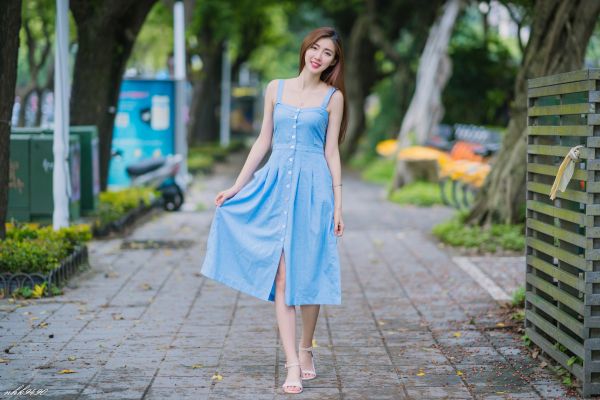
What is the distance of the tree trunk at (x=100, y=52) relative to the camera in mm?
13117

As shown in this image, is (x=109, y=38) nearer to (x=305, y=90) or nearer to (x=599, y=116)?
(x=305, y=90)

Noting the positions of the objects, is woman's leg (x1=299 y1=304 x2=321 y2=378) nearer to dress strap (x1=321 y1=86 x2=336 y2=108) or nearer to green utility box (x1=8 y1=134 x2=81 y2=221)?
dress strap (x1=321 y1=86 x2=336 y2=108)

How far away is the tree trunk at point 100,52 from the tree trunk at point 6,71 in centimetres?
467

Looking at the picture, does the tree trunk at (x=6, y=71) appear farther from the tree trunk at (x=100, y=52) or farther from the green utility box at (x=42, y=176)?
the tree trunk at (x=100, y=52)

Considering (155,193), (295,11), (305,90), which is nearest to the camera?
(305,90)

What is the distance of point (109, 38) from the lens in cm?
1339

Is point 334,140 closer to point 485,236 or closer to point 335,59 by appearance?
point 335,59

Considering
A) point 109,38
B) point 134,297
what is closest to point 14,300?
point 134,297

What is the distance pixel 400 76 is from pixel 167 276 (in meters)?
19.3

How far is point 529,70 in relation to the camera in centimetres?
1142

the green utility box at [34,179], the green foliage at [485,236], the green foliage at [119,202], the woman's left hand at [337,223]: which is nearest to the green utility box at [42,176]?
the green utility box at [34,179]

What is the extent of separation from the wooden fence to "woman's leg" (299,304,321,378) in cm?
139

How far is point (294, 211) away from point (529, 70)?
659 centimetres

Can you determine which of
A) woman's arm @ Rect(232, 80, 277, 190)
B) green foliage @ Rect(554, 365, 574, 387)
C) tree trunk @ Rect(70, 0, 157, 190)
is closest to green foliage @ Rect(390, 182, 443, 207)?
tree trunk @ Rect(70, 0, 157, 190)
